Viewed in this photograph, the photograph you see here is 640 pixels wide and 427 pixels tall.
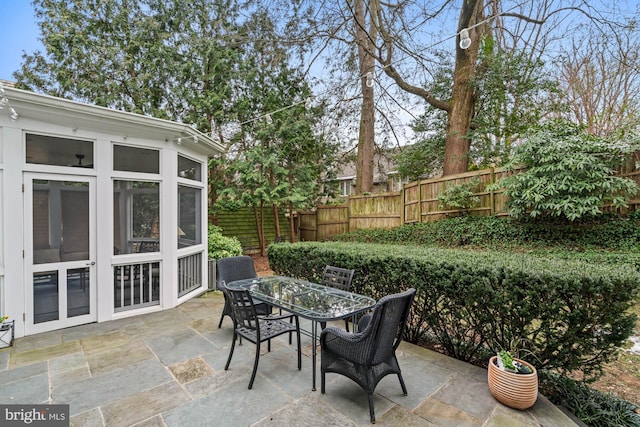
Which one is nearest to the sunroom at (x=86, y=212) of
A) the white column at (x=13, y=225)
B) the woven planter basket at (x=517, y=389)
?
the white column at (x=13, y=225)

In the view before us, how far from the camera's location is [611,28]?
619cm

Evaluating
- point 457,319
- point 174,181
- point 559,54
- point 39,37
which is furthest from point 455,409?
point 39,37

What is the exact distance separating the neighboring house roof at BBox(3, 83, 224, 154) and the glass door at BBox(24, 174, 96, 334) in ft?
2.36

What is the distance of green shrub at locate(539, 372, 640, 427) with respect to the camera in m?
2.21

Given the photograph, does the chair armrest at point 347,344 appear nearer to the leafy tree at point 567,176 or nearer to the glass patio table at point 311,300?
the glass patio table at point 311,300

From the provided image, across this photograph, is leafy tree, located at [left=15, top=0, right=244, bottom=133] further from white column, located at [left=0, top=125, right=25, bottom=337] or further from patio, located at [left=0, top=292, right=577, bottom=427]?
patio, located at [left=0, top=292, right=577, bottom=427]

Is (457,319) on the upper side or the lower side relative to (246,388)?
upper

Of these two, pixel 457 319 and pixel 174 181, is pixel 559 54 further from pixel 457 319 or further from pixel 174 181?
pixel 174 181

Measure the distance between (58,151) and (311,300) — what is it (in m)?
3.76

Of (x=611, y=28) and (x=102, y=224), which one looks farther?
(x=611, y=28)

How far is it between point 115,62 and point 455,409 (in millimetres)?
11335

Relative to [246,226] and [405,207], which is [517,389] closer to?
[405,207]

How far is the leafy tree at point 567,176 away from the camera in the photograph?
213 inches

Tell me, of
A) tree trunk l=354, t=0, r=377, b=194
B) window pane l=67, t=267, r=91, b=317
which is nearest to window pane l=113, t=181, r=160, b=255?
window pane l=67, t=267, r=91, b=317
